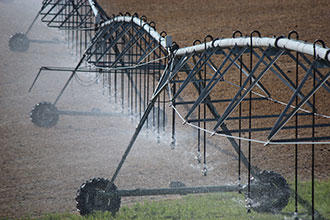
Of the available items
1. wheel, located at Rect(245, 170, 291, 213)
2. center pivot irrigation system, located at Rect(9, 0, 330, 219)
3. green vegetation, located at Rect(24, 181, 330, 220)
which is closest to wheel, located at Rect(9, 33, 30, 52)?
center pivot irrigation system, located at Rect(9, 0, 330, 219)

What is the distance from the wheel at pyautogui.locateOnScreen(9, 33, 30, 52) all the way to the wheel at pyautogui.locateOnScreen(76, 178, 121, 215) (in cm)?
2868

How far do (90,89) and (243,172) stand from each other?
16649mm

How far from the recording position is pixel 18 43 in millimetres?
41375

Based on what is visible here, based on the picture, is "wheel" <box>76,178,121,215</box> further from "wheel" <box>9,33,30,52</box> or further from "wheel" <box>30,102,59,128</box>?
"wheel" <box>9,33,30,52</box>

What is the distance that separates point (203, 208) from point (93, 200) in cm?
320

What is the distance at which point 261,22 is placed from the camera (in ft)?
120

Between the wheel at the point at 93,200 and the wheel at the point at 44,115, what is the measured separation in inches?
444

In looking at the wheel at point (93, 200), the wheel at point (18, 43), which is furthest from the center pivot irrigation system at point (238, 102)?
the wheel at point (18, 43)

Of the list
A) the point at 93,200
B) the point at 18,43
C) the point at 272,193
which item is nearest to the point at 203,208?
the point at 272,193

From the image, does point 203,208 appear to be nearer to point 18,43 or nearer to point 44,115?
point 44,115

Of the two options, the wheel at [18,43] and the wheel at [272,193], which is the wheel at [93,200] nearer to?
the wheel at [272,193]

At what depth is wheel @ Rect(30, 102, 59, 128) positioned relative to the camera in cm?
2561

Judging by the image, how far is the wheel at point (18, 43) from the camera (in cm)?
4119

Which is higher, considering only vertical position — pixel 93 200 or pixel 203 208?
pixel 93 200
